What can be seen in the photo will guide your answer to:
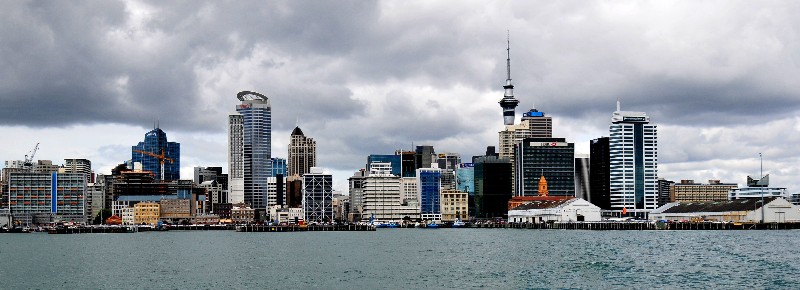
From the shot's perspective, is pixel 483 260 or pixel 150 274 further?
pixel 483 260

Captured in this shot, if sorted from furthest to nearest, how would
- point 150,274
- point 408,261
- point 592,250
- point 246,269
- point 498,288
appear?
point 592,250 → point 408,261 → point 246,269 → point 150,274 → point 498,288

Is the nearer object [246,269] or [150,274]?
[150,274]

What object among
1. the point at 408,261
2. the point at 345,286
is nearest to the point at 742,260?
the point at 408,261

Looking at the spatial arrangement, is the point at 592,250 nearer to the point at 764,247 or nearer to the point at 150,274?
the point at 764,247

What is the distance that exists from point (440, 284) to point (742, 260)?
46.1 metres

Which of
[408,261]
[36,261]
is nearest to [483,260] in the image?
[408,261]

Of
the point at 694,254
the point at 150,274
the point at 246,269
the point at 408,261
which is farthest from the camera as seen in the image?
the point at 694,254

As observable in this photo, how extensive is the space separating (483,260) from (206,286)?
143 feet

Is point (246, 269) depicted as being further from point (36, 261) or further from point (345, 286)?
point (36, 261)

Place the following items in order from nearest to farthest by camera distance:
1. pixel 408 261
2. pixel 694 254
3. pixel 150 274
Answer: pixel 150 274
pixel 408 261
pixel 694 254

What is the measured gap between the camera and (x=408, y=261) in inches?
4887

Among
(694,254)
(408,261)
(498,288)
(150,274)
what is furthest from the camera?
(694,254)

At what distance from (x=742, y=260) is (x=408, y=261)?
40.2 meters

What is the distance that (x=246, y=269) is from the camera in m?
114
